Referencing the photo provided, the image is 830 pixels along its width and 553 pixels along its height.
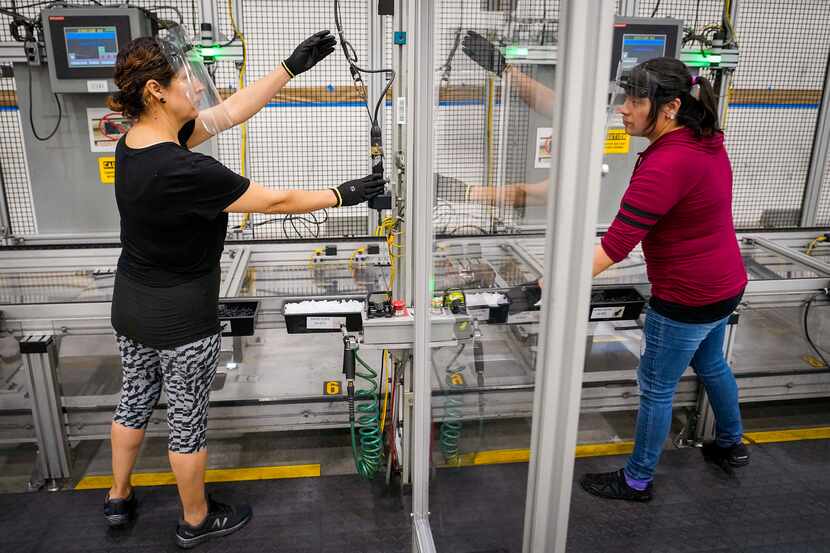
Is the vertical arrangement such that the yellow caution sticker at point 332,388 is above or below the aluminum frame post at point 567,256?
below

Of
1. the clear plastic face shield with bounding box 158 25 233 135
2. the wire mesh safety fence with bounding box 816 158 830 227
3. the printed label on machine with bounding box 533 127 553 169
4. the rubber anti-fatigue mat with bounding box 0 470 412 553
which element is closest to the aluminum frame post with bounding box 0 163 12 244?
the rubber anti-fatigue mat with bounding box 0 470 412 553

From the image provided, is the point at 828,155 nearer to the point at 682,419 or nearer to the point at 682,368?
the point at 682,419

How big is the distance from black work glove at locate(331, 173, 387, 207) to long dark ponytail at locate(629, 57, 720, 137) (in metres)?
0.93

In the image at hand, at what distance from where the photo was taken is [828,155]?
375 cm

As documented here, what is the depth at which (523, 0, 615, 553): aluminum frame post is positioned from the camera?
78 cm

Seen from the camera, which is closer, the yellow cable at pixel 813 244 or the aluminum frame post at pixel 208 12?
the aluminum frame post at pixel 208 12

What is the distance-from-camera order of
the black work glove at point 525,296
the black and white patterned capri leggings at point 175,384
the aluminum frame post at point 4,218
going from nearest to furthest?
the black work glove at point 525,296 → the black and white patterned capri leggings at point 175,384 → the aluminum frame post at point 4,218

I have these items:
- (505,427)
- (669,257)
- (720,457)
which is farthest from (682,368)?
(505,427)

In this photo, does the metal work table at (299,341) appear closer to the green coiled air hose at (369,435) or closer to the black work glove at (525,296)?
the green coiled air hose at (369,435)

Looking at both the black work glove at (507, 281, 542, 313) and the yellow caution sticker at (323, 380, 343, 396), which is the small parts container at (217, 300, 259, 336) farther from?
the black work glove at (507, 281, 542, 313)

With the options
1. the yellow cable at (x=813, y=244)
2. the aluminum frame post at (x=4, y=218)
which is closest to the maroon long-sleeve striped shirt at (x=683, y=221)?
the yellow cable at (x=813, y=244)

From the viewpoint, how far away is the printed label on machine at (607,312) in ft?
8.47

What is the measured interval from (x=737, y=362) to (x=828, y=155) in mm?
1386

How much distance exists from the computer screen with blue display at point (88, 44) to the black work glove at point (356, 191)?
1620 mm
